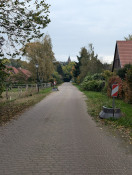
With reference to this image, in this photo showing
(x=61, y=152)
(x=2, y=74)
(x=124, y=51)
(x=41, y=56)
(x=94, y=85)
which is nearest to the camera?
(x=61, y=152)

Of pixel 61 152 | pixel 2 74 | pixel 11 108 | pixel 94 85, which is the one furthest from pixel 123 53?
pixel 61 152

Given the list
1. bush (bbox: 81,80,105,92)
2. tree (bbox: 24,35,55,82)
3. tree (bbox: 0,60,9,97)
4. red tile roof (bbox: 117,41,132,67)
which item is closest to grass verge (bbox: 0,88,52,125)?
tree (bbox: 0,60,9,97)

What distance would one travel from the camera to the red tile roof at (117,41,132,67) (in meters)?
27.6

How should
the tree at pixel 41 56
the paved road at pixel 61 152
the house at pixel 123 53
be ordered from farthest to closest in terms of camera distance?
the tree at pixel 41 56, the house at pixel 123 53, the paved road at pixel 61 152

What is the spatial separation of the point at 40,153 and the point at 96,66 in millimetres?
32645

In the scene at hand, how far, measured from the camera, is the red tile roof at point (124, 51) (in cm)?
2758

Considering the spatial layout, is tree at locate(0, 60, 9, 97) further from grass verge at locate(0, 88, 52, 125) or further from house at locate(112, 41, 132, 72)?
house at locate(112, 41, 132, 72)

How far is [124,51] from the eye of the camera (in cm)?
2916

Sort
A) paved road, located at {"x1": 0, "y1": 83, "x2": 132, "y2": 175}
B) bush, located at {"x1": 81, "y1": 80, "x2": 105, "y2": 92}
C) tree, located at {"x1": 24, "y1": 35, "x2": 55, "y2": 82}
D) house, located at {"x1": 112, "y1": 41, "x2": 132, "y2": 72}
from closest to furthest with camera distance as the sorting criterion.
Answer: paved road, located at {"x1": 0, "y1": 83, "x2": 132, "y2": 175} < bush, located at {"x1": 81, "y1": 80, "x2": 105, "y2": 92} < house, located at {"x1": 112, "y1": 41, "x2": 132, "y2": 72} < tree, located at {"x1": 24, "y1": 35, "x2": 55, "y2": 82}

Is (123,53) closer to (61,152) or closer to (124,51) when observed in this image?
(124,51)

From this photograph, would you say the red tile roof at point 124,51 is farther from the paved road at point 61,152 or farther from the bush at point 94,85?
the paved road at point 61,152

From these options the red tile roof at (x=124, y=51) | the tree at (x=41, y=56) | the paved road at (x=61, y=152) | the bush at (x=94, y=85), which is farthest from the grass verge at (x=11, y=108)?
the tree at (x=41, y=56)

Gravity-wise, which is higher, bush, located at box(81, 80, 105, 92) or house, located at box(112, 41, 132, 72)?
house, located at box(112, 41, 132, 72)

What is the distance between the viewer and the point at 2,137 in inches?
232
